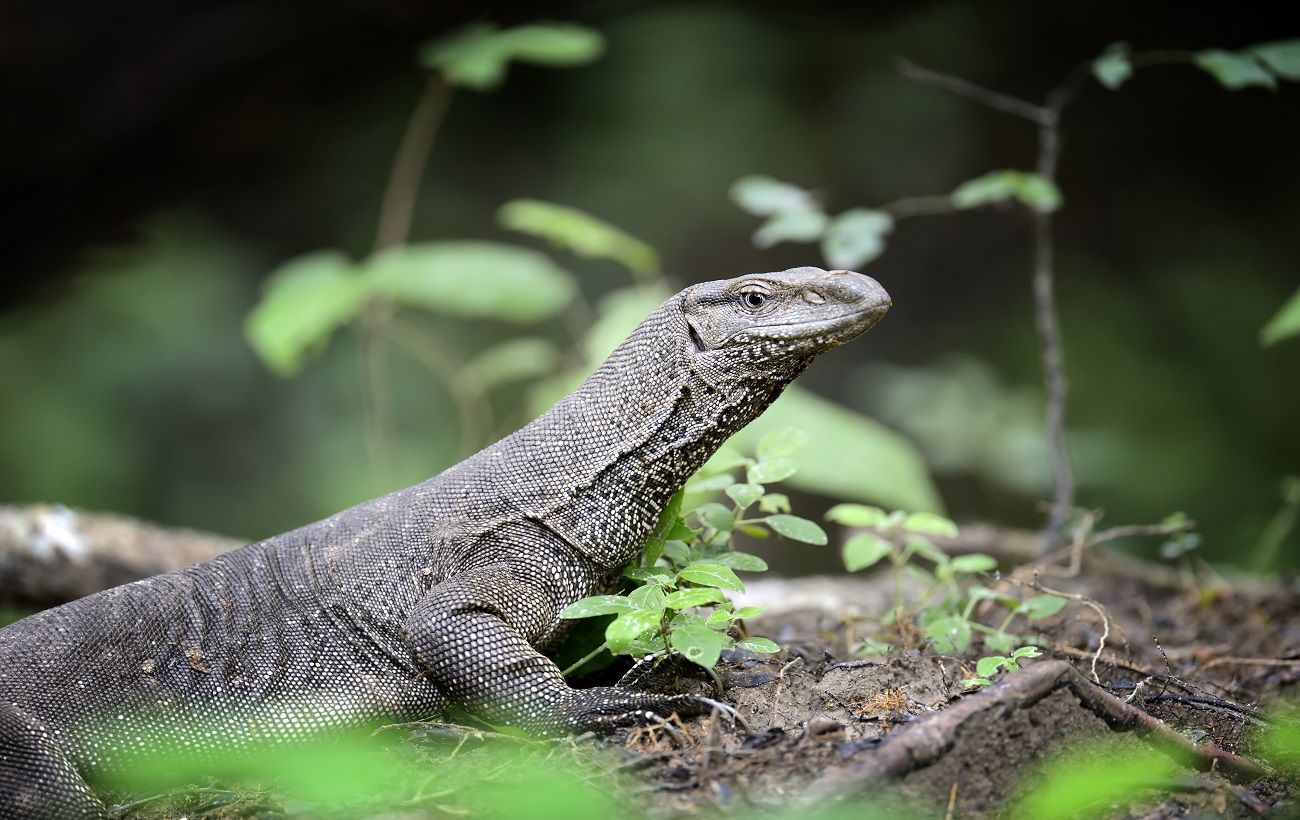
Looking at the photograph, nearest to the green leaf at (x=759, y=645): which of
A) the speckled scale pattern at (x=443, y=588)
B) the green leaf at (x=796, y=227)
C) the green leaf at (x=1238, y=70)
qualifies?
the speckled scale pattern at (x=443, y=588)

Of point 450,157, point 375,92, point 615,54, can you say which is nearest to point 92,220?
point 375,92

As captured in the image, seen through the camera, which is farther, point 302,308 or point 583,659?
point 302,308

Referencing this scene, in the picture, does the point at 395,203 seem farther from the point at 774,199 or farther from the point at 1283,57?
the point at 1283,57

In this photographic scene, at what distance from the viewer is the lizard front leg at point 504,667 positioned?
11.4 ft

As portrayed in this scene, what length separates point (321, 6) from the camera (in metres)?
7.54

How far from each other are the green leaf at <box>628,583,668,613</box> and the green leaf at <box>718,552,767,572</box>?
0.53 meters

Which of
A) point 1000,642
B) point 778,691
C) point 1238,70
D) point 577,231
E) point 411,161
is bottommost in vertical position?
point 1000,642

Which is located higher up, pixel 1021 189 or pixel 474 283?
pixel 1021 189

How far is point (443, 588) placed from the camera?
3.79 meters

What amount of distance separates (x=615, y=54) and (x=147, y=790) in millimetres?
10673

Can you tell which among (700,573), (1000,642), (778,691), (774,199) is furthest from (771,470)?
(774,199)

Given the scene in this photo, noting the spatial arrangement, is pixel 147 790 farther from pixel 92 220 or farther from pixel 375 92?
pixel 375 92

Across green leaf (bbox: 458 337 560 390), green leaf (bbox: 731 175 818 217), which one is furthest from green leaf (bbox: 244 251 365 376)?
green leaf (bbox: 731 175 818 217)

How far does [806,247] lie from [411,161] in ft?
16.4
